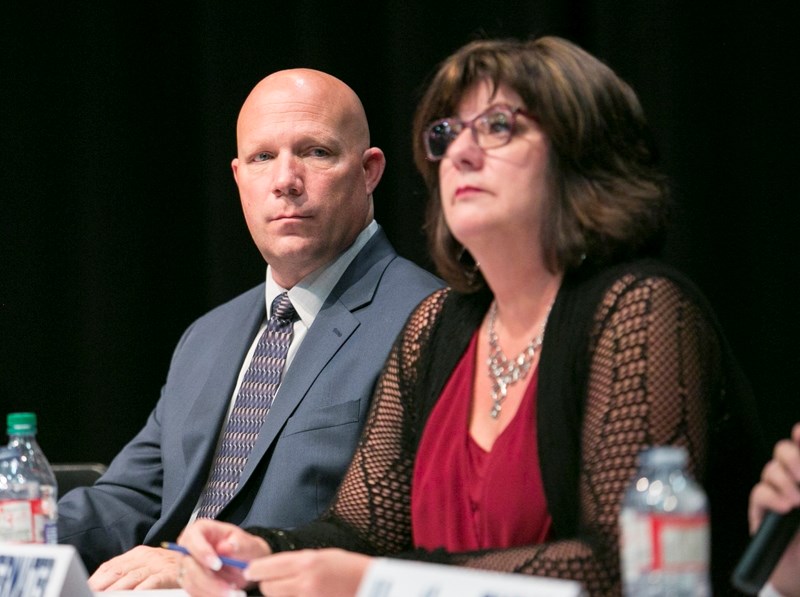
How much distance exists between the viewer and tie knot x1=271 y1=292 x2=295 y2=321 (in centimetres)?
290

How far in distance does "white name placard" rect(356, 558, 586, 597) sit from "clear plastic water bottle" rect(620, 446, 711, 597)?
7 centimetres

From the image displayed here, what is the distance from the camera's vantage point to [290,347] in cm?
284

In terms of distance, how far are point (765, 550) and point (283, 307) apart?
1725 mm

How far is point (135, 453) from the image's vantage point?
301cm

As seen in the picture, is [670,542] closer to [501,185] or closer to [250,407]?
[501,185]

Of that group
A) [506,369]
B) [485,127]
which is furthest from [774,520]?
[485,127]

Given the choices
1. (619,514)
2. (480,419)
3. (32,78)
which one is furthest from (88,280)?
(619,514)

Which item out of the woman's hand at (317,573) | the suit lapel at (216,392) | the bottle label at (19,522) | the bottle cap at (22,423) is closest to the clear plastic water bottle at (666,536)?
the woman's hand at (317,573)

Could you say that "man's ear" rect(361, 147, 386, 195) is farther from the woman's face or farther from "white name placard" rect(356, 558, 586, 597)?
"white name placard" rect(356, 558, 586, 597)

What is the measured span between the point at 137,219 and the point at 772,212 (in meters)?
1.98

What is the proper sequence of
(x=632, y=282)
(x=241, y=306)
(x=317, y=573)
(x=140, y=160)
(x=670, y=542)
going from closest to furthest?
(x=670, y=542), (x=317, y=573), (x=632, y=282), (x=241, y=306), (x=140, y=160)

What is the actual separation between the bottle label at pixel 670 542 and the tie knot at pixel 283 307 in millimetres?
1722

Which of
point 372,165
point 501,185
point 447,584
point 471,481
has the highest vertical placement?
point 501,185

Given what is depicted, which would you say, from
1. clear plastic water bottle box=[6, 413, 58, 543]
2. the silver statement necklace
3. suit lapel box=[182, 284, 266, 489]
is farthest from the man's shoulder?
the silver statement necklace
